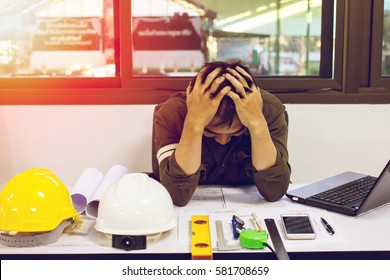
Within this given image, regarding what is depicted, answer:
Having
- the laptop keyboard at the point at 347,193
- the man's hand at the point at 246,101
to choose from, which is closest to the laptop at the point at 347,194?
the laptop keyboard at the point at 347,193

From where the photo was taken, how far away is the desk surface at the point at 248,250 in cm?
119

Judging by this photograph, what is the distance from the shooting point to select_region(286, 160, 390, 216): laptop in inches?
55.4

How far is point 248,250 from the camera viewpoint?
1.20m

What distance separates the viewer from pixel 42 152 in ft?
7.75

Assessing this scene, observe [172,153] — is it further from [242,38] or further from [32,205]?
[242,38]

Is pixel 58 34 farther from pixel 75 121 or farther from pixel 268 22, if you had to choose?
pixel 268 22

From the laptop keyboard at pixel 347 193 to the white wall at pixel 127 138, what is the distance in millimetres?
655

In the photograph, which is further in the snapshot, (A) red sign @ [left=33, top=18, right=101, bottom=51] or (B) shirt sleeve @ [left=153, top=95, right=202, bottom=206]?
(A) red sign @ [left=33, top=18, right=101, bottom=51]

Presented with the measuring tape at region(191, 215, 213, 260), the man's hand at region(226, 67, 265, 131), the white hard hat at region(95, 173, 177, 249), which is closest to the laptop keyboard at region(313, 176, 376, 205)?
the man's hand at region(226, 67, 265, 131)

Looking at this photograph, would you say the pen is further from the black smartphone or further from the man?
the man

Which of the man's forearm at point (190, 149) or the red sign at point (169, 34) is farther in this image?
the red sign at point (169, 34)

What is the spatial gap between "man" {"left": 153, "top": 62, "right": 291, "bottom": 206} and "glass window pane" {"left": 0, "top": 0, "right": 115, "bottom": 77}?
918 millimetres

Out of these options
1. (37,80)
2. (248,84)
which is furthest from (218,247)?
(37,80)

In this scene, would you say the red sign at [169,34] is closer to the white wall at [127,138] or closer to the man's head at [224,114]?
the white wall at [127,138]
